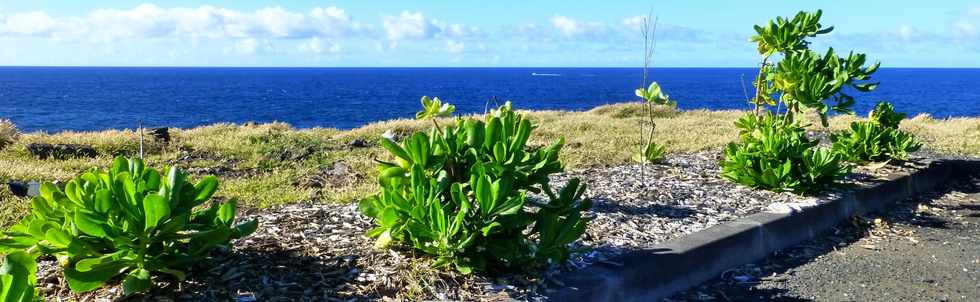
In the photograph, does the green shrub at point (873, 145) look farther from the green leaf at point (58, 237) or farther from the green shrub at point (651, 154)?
the green leaf at point (58, 237)

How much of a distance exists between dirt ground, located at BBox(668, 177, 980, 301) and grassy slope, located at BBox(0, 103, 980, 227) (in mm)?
2593

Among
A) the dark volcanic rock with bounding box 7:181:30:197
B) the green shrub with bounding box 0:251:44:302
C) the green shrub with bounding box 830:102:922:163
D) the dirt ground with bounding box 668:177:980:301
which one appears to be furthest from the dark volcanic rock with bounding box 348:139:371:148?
the green shrub with bounding box 0:251:44:302

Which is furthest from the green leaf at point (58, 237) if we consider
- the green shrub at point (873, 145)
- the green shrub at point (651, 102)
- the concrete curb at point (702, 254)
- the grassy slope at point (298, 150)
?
the green shrub at point (873, 145)

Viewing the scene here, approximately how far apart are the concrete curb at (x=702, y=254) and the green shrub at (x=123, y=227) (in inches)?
60.8

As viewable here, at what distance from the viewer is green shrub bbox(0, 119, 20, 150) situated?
8.63 metres

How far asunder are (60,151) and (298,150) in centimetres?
269

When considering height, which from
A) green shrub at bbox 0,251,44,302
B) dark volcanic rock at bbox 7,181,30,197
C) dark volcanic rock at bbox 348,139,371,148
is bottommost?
dark volcanic rock at bbox 348,139,371,148

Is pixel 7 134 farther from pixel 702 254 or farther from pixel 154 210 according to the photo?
pixel 702 254

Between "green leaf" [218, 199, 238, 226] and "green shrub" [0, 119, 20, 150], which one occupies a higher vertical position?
"green leaf" [218, 199, 238, 226]

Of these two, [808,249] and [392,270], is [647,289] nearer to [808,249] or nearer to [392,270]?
[392,270]

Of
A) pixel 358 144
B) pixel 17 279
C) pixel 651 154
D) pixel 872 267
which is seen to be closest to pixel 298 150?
pixel 358 144

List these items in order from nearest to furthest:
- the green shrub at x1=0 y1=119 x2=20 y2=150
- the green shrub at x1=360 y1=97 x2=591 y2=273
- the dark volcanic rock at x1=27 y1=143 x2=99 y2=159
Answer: the green shrub at x1=360 y1=97 x2=591 y2=273, the dark volcanic rock at x1=27 y1=143 x2=99 y2=159, the green shrub at x1=0 y1=119 x2=20 y2=150

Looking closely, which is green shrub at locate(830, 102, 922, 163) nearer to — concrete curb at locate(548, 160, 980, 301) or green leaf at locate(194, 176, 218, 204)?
concrete curb at locate(548, 160, 980, 301)

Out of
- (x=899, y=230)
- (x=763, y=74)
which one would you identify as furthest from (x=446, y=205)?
(x=763, y=74)
